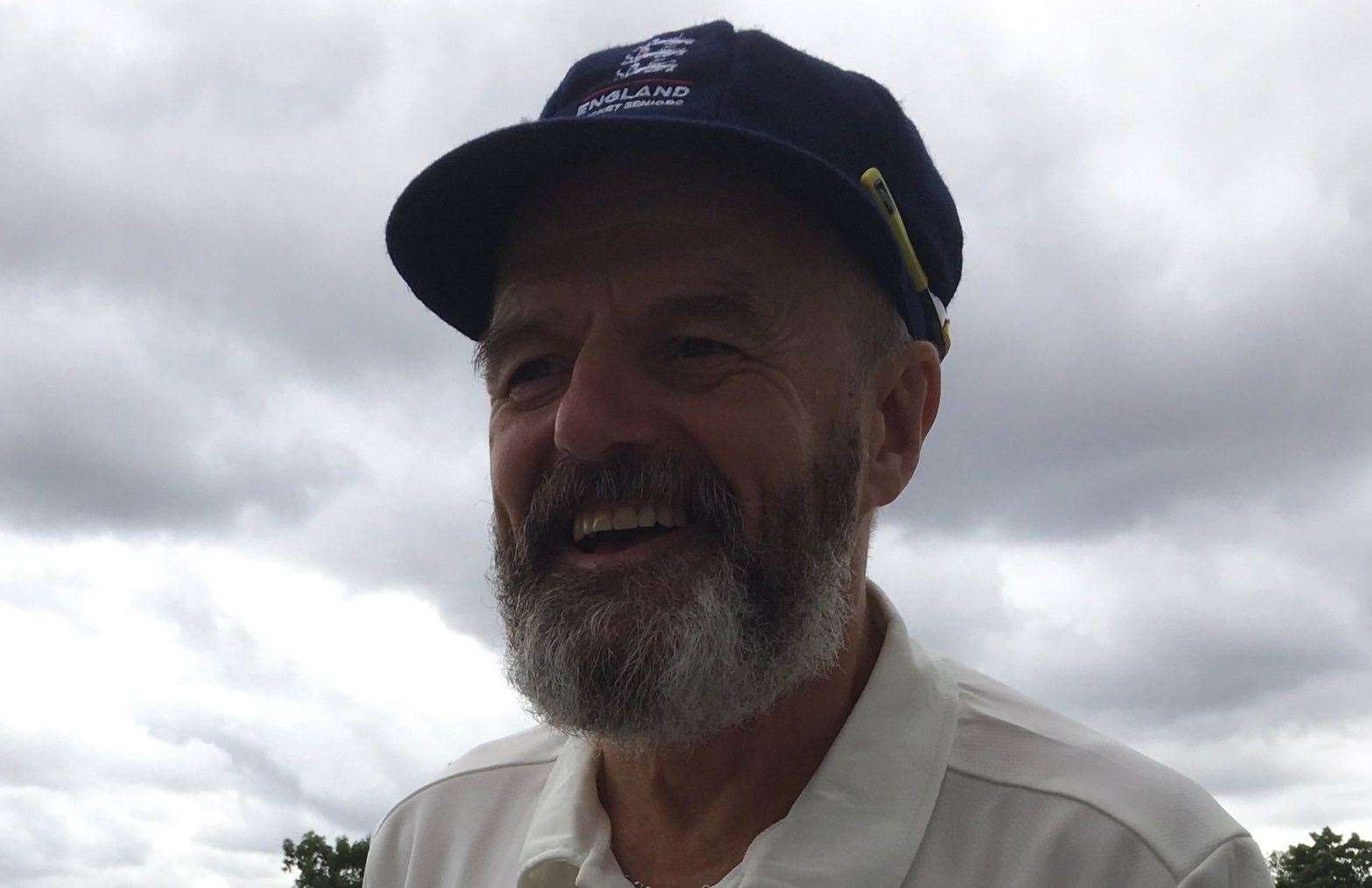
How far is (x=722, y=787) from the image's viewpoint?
2932mm

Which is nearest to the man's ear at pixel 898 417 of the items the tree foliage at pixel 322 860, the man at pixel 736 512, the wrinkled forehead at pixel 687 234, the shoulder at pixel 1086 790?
the man at pixel 736 512

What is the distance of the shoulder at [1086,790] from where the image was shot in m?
2.58

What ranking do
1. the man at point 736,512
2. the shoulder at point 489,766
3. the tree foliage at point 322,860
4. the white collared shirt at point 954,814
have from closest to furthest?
the white collared shirt at point 954,814, the man at point 736,512, the shoulder at point 489,766, the tree foliage at point 322,860

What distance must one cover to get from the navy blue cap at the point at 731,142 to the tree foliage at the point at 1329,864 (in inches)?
1477

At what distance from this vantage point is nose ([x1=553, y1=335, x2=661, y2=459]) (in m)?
2.77

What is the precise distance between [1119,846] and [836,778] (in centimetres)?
59

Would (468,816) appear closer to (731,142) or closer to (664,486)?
(664,486)

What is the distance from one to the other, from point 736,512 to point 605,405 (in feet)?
1.24

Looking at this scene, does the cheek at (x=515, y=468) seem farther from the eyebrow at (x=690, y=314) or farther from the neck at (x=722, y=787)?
the neck at (x=722, y=787)

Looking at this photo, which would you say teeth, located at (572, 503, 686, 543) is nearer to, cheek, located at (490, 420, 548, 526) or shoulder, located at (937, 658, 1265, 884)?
cheek, located at (490, 420, 548, 526)

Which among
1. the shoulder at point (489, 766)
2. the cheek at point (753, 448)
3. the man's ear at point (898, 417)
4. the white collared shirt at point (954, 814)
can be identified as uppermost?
the man's ear at point (898, 417)

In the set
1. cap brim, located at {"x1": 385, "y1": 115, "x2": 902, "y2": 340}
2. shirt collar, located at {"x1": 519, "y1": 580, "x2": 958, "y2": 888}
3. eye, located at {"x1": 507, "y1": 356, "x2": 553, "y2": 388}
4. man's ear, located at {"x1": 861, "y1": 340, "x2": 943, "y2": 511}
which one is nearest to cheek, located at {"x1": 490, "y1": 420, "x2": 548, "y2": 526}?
eye, located at {"x1": 507, "y1": 356, "x2": 553, "y2": 388}

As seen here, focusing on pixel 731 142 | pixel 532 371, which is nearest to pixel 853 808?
pixel 532 371

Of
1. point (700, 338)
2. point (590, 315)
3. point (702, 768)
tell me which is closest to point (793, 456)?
point (700, 338)
